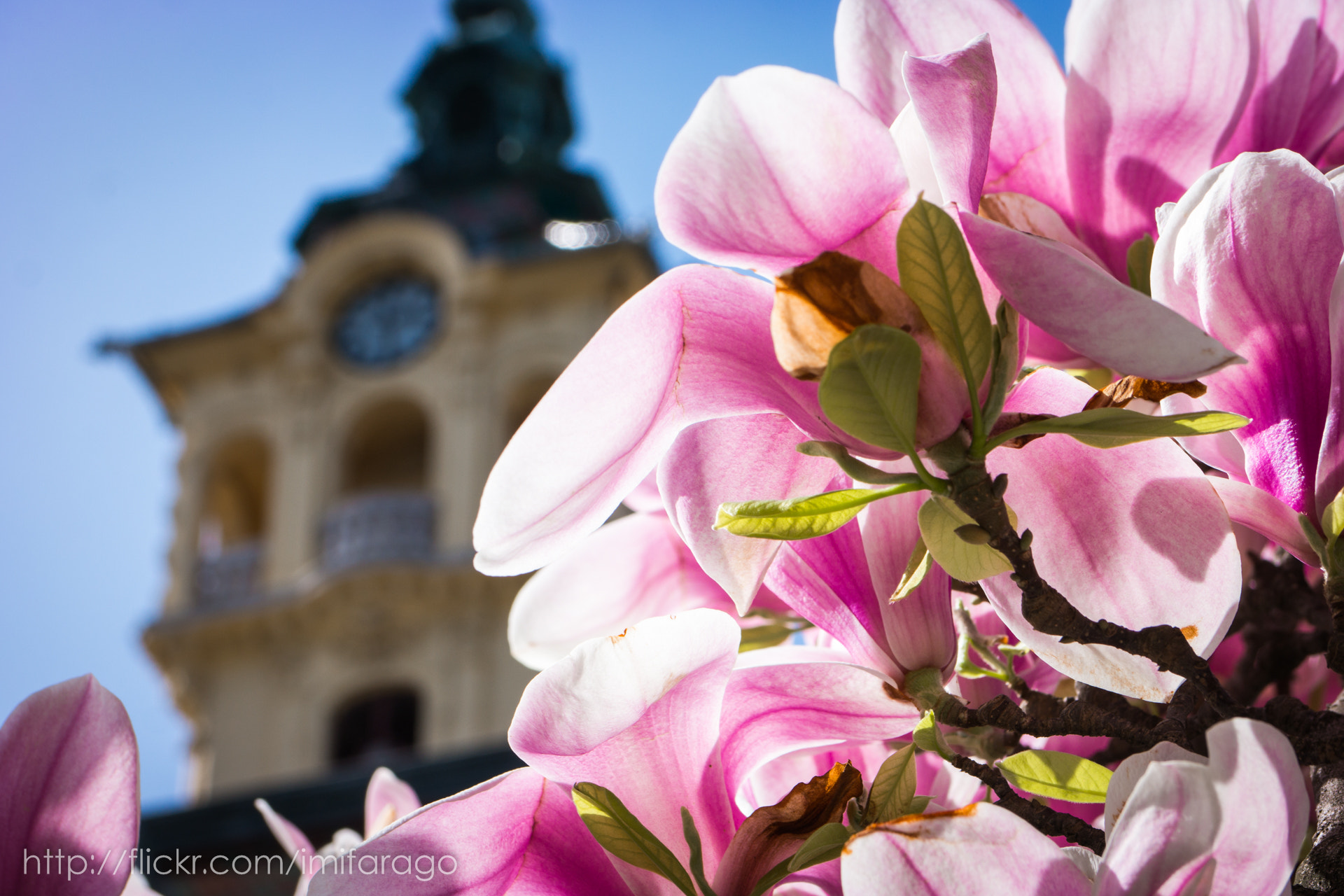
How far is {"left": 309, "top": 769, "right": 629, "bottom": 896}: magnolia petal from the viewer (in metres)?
0.41

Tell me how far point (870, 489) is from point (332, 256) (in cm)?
1315

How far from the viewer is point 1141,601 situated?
0.44 metres

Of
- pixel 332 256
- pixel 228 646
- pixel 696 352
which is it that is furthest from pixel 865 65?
pixel 332 256

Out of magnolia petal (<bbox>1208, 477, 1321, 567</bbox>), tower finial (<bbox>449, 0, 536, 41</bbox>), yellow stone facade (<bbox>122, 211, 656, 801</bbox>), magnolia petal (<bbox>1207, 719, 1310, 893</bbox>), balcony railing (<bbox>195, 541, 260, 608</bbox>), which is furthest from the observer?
tower finial (<bbox>449, 0, 536, 41</bbox>)

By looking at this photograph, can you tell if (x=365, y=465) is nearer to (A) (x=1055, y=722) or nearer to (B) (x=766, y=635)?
(B) (x=766, y=635)

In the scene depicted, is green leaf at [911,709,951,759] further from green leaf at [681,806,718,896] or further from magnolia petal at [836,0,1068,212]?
magnolia petal at [836,0,1068,212]

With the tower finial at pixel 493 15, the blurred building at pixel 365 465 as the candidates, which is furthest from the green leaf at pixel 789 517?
the tower finial at pixel 493 15

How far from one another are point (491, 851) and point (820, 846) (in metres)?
0.10

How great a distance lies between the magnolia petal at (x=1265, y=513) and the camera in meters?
0.44

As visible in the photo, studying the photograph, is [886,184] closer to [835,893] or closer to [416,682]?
[835,893]

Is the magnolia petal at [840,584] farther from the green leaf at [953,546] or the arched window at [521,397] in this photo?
the arched window at [521,397]

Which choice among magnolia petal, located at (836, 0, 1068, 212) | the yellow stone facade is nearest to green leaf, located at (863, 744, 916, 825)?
magnolia petal, located at (836, 0, 1068, 212)

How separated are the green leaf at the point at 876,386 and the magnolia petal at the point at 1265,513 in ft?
0.39

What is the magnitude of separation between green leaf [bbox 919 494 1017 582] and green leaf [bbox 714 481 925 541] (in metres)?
0.01
